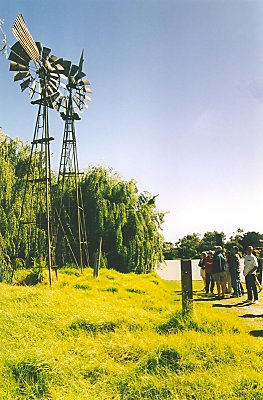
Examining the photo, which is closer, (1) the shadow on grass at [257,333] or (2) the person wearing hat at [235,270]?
(1) the shadow on grass at [257,333]

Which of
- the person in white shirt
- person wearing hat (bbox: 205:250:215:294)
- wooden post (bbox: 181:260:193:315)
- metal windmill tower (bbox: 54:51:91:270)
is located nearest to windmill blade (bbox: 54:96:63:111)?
metal windmill tower (bbox: 54:51:91:270)

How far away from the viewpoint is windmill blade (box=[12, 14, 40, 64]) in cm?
1284

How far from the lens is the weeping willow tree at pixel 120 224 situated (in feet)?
61.1

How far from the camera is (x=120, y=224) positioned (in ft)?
61.2

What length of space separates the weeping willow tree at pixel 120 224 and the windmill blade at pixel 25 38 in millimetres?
7006

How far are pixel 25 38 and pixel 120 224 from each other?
8.65 meters

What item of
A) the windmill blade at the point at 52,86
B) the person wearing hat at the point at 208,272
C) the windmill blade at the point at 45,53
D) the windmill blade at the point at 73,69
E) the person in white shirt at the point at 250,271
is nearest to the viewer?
the person in white shirt at the point at 250,271

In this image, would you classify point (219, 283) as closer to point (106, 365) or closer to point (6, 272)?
point (6, 272)

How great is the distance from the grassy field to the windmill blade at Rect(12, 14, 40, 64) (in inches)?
337

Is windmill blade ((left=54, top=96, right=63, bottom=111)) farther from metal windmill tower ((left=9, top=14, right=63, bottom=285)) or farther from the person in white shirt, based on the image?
the person in white shirt

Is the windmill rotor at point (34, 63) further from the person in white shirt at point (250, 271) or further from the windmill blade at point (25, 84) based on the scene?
the person in white shirt at point (250, 271)

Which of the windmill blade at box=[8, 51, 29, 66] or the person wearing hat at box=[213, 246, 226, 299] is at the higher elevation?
the windmill blade at box=[8, 51, 29, 66]

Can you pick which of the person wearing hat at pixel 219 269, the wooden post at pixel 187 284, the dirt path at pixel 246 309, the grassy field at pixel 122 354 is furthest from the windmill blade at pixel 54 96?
the wooden post at pixel 187 284

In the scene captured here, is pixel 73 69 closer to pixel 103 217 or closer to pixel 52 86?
pixel 52 86
